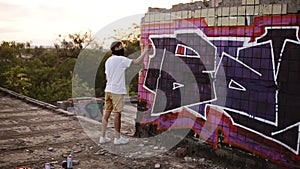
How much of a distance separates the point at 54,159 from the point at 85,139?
1.26 meters

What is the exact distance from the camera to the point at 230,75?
504 cm

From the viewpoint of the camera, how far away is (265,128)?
15.0 feet

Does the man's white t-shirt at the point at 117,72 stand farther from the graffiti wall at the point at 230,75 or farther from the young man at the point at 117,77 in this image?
the graffiti wall at the point at 230,75

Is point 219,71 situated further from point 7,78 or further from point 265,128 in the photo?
point 7,78

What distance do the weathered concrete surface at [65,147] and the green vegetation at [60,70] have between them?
637 cm

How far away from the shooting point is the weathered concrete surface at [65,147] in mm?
5246

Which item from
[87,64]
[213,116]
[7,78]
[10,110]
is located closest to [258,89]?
[213,116]

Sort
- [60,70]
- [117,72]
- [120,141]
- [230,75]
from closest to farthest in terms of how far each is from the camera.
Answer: [230,75], [117,72], [120,141], [60,70]

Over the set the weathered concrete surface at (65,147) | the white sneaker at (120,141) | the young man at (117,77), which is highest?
the young man at (117,77)

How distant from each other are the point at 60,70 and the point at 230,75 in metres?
16.2

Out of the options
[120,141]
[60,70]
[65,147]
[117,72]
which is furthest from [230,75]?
[60,70]

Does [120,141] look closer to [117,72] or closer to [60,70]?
[117,72]

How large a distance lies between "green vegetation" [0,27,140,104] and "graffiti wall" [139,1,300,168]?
26.7ft

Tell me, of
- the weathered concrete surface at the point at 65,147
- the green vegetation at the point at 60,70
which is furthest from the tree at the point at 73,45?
the weathered concrete surface at the point at 65,147
